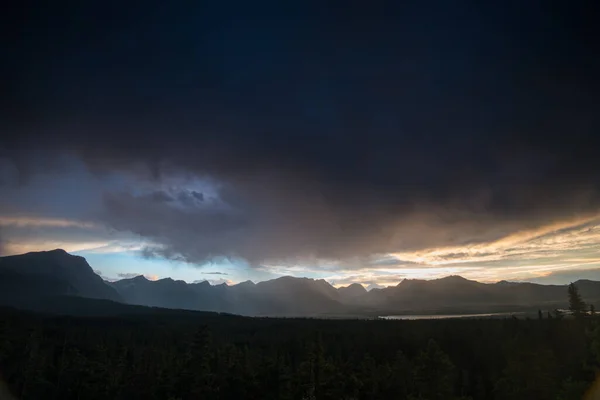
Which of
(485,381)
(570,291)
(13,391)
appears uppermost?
(570,291)

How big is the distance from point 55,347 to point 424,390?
4762 inches

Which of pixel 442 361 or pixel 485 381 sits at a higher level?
pixel 442 361

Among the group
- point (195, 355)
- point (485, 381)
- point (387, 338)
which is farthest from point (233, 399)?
point (387, 338)

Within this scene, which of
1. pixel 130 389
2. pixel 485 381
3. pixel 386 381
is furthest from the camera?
pixel 485 381

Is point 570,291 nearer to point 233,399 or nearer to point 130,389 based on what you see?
point 233,399

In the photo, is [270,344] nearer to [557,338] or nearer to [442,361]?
[557,338]

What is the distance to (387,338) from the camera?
15800cm

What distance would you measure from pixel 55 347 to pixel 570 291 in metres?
166

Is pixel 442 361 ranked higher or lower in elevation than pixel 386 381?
higher

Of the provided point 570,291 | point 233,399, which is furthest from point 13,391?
point 570,291

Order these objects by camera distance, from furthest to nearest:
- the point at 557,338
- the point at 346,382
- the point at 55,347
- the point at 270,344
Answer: the point at 270,344
the point at 55,347
the point at 557,338
the point at 346,382

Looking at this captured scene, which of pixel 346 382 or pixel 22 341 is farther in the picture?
pixel 22 341

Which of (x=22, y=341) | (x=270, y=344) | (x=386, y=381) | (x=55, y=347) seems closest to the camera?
(x=386, y=381)

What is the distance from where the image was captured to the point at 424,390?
53000 millimetres
